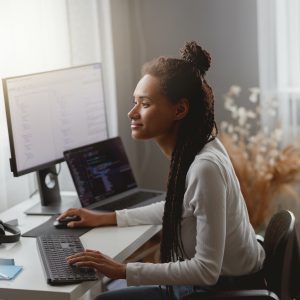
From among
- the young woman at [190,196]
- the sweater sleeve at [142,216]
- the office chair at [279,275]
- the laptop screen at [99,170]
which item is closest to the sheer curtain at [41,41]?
the laptop screen at [99,170]

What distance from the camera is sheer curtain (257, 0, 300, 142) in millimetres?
3121

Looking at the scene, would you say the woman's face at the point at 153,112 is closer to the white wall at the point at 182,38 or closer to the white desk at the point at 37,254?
the white desk at the point at 37,254

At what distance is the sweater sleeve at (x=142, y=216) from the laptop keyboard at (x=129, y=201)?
0.18 m

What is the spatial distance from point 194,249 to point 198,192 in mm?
186

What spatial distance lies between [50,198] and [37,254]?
55cm

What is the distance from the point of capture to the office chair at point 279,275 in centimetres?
170

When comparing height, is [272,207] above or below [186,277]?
below

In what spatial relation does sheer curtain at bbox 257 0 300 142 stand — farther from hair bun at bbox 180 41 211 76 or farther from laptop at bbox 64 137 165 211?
hair bun at bbox 180 41 211 76

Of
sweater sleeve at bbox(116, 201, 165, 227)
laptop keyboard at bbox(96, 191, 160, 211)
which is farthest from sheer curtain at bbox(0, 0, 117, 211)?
sweater sleeve at bbox(116, 201, 165, 227)

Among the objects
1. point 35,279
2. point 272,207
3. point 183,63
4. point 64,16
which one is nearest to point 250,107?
point 272,207

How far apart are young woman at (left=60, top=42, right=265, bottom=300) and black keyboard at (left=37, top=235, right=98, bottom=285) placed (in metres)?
0.03

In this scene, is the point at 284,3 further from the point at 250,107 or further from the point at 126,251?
the point at 126,251

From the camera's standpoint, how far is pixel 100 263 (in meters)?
1.74

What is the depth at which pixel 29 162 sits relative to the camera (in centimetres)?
235
